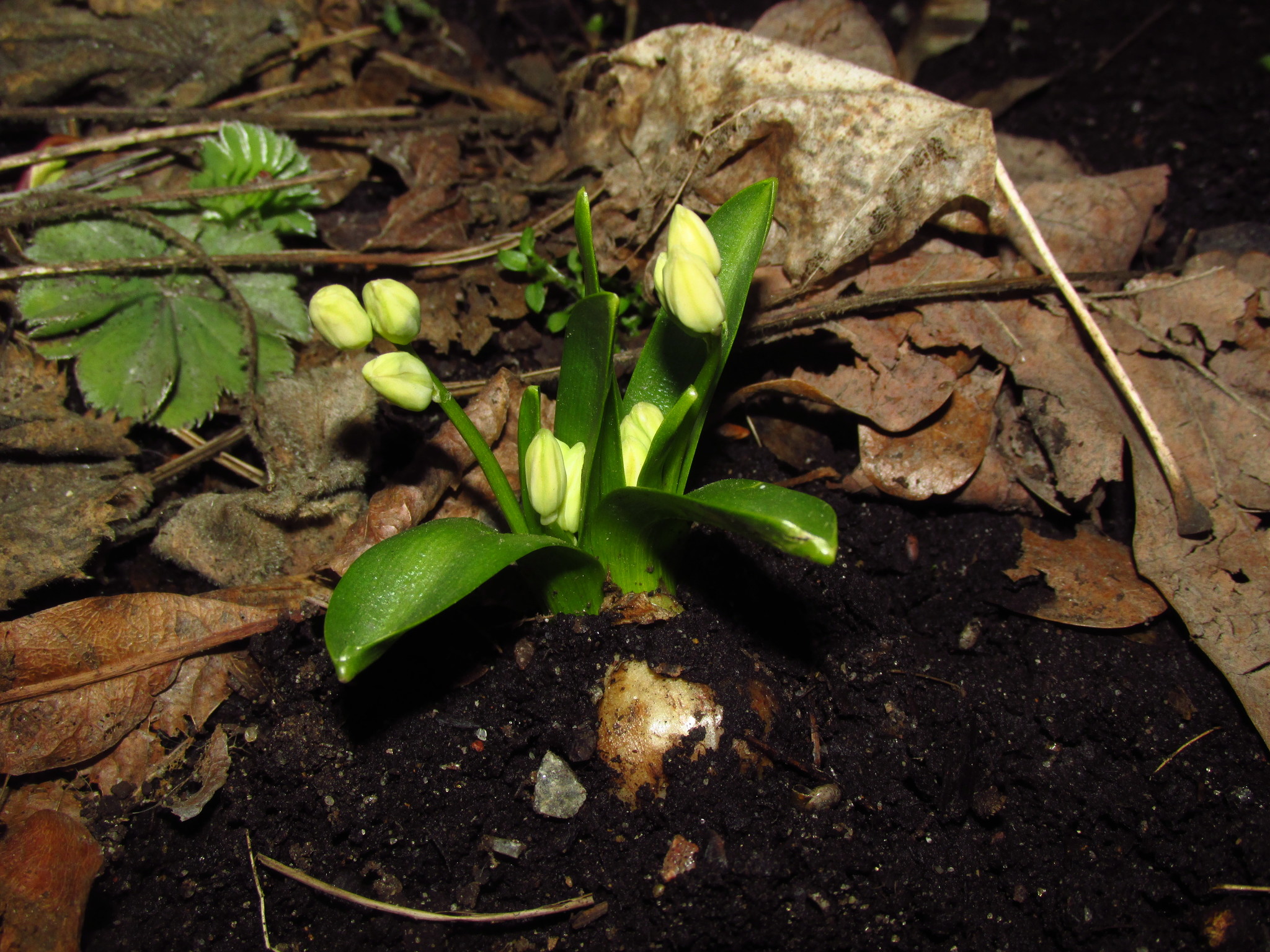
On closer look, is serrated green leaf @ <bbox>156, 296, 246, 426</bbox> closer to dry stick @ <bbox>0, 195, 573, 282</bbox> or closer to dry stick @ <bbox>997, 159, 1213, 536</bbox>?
dry stick @ <bbox>0, 195, 573, 282</bbox>

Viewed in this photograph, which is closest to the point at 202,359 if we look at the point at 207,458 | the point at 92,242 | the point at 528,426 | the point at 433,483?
the point at 207,458

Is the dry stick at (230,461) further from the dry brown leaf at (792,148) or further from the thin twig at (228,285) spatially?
the dry brown leaf at (792,148)

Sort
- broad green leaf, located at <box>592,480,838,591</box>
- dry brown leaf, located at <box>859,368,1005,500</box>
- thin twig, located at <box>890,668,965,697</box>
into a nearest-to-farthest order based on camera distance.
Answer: broad green leaf, located at <box>592,480,838,591</box>
thin twig, located at <box>890,668,965,697</box>
dry brown leaf, located at <box>859,368,1005,500</box>

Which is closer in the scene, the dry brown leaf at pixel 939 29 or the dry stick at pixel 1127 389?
the dry stick at pixel 1127 389

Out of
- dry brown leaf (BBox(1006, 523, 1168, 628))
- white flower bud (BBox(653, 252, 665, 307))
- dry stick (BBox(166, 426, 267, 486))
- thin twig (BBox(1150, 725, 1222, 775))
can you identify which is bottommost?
thin twig (BBox(1150, 725, 1222, 775))

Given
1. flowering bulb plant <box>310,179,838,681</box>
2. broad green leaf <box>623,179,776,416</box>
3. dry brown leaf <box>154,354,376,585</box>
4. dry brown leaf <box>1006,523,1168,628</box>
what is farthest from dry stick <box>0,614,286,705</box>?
dry brown leaf <box>1006,523,1168,628</box>

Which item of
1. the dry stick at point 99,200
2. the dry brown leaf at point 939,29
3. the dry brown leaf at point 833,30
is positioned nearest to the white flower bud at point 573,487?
the dry stick at point 99,200

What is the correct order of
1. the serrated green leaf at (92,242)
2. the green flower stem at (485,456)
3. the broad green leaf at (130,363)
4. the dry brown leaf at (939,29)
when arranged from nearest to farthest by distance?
the green flower stem at (485,456)
the broad green leaf at (130,363)
the serrated green leaf at (92,242)
the dry brown leaf at (939,29)
